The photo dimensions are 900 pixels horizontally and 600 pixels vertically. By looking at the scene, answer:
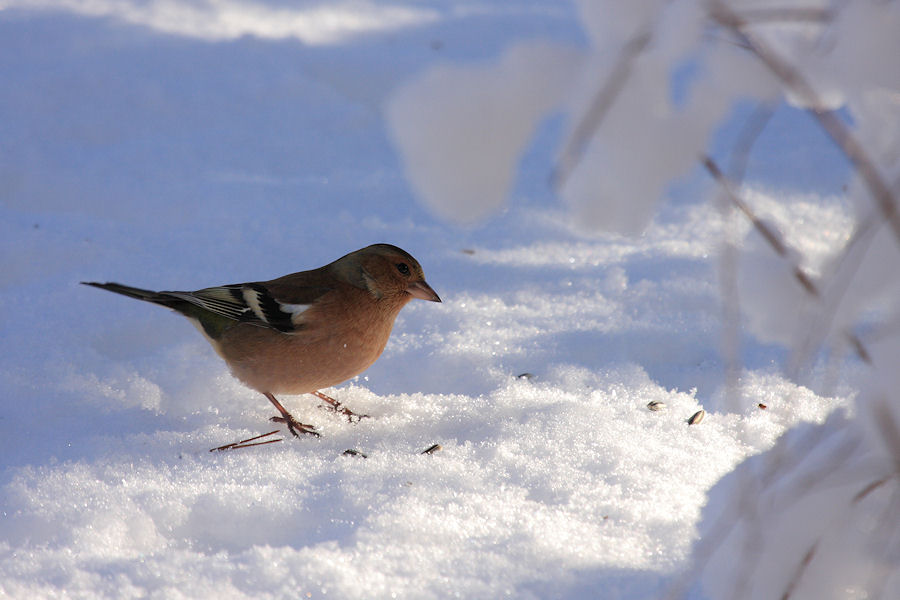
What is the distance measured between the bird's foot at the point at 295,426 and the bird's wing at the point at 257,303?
1.04ft

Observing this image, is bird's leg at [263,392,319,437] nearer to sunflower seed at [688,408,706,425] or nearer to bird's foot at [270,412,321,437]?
bird's foot at [270,412,321,437]

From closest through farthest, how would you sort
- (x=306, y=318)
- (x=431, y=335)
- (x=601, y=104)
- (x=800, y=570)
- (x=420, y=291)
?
(x=601, y=104), (x=800, y=570), (x=306, y=318), (x=420, y=291), (x=431, y=335)

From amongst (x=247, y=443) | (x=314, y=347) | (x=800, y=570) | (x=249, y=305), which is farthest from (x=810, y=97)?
(x=249, y=305)

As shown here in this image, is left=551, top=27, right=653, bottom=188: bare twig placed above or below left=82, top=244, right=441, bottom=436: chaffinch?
above

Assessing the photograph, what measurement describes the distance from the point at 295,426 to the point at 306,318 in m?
0.39

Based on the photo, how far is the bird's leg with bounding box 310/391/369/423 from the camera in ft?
9.87

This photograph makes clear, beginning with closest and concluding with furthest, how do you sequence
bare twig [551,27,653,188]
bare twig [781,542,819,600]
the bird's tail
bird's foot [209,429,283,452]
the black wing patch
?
1. bare twig [551,27,653,188]
2. bare twig [781,542,819,600]
3. bird's foot [209,429,283,452]
4. the black wing patch
5. the bird's tail

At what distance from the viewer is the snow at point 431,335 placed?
109cm

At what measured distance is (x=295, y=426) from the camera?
2922mm

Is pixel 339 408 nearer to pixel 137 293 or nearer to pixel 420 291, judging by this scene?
pixel 420 291

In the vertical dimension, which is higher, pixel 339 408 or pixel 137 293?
pixel 137 293

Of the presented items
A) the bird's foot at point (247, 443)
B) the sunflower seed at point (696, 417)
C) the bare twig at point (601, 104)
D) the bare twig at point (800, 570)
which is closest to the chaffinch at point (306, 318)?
the bird's foot at point (247, 443)

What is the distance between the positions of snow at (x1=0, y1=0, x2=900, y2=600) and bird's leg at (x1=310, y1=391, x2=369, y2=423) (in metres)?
0.05

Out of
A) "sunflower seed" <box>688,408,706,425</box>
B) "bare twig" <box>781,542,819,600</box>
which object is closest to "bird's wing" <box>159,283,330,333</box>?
"sunflower seed" <box>688,408,706,425</box>
